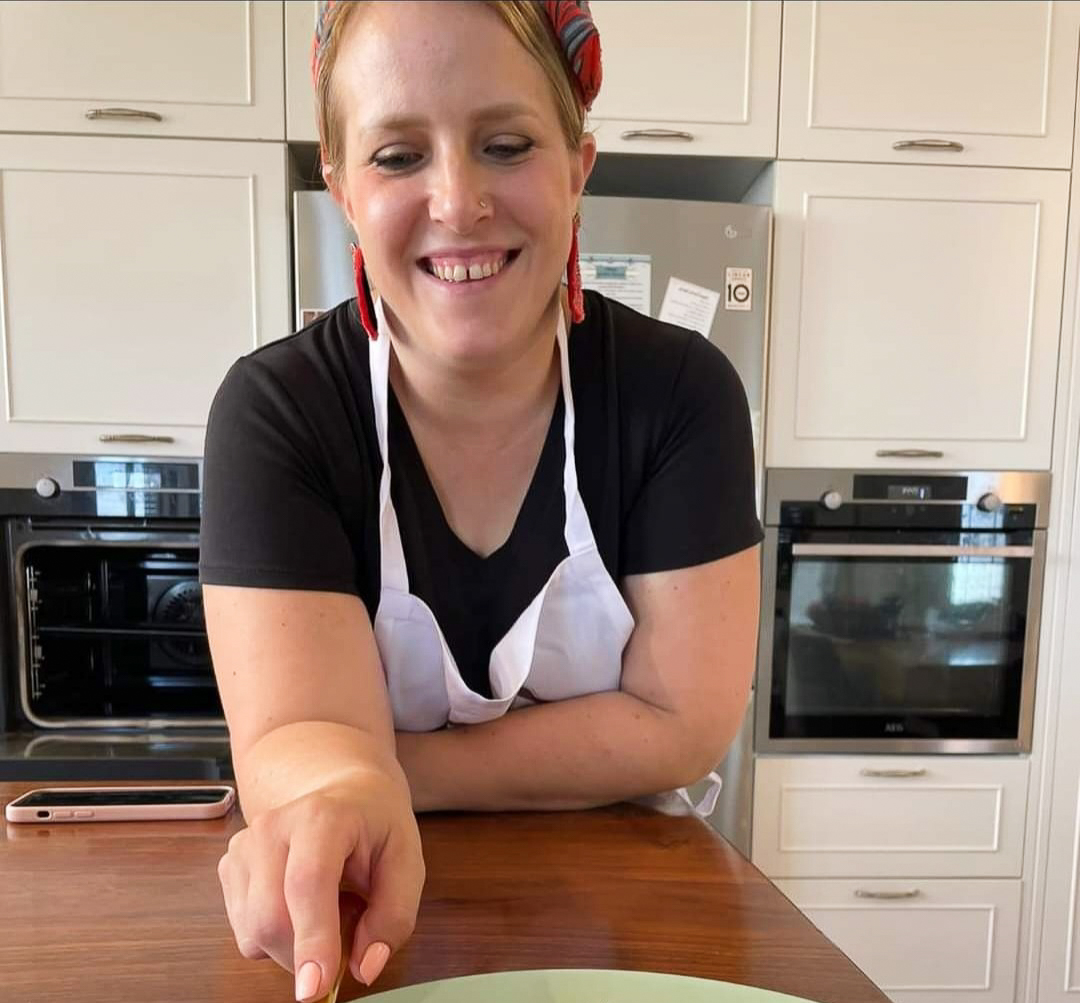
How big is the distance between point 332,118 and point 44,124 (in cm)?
124

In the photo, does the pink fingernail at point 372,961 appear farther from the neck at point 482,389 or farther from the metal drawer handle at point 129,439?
the metal drawer handle at point 129,439

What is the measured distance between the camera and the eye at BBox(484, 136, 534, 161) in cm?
62

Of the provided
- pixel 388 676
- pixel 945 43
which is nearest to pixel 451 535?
pixel 388 676

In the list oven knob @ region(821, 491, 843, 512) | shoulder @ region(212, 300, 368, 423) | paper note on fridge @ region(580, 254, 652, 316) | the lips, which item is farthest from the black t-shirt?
oven knob @ region(821, 491, 843, 512)

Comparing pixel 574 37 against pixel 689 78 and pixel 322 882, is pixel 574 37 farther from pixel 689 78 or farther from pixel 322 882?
pixel 689 78

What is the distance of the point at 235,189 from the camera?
1.61 m

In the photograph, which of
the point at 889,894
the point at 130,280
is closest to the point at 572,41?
the point at 130,280

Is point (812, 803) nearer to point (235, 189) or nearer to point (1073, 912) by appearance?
point (1073, 912)

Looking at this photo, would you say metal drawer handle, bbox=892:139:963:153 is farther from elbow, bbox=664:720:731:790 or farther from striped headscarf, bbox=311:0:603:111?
elbow, bbox=664:720:731:790

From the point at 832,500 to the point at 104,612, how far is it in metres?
1.40

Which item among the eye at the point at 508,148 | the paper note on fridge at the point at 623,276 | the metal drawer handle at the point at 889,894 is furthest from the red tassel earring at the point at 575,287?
the metal drawer handle at the point at 889,894

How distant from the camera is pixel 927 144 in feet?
5.41

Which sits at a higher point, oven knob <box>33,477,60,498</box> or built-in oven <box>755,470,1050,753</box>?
oven knob <box>33,477,60,498</box>

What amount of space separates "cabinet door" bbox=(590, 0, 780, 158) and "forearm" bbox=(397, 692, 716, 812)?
1.26 meters
